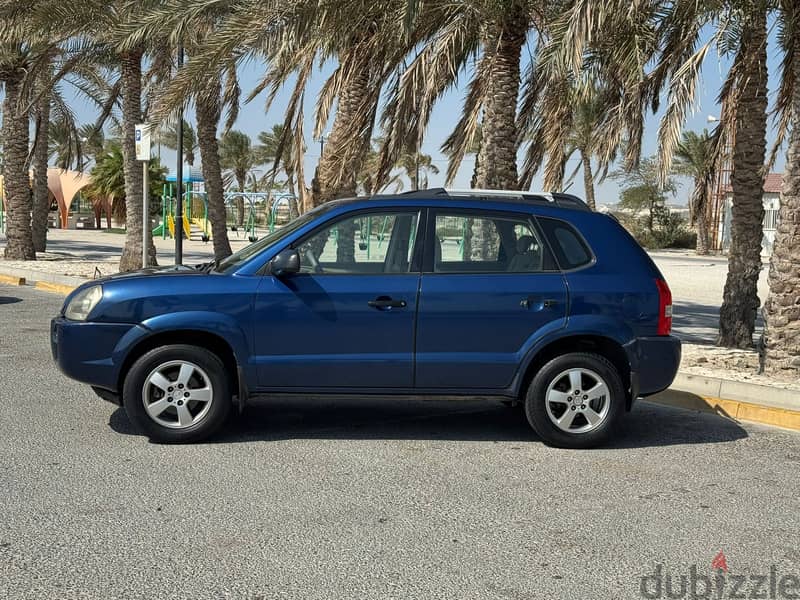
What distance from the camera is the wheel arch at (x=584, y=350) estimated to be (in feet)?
22.2

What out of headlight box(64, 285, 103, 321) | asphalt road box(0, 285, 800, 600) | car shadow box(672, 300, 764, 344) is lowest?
asphalt road box(0, 285, 800, 600)

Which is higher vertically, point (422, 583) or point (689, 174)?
point (689, 174)

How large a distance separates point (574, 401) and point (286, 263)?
87.2 inches

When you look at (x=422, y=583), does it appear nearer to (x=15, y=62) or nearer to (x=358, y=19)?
(x=358, y=19)

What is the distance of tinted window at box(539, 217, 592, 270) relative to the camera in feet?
22.4

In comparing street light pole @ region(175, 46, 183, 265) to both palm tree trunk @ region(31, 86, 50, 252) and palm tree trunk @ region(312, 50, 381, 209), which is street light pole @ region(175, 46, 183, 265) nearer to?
palm tree trunk @ region(312, 50, 381, 209)

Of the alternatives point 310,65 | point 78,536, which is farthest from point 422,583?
point 310,65

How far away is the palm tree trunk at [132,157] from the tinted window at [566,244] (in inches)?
543

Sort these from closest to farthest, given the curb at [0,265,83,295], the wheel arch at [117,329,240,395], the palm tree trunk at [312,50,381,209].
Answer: the wheel arch at [117,329,240,395] < the palm tree trunk at [312,50,381,209] < the curb at [0,265,83,295]

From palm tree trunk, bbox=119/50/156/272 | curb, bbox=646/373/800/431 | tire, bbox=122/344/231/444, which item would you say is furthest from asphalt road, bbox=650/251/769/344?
palm tree trunk, bbox=119/50/156/272

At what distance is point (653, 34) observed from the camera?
11.9 m

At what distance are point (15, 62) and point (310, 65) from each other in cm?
942

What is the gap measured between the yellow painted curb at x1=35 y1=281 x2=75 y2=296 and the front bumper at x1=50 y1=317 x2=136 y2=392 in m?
10.8

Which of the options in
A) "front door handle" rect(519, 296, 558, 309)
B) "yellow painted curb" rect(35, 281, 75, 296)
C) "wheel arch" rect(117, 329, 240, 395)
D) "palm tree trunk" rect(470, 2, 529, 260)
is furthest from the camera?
"yellow painted curb" rect(35, 281, 75, 296)
